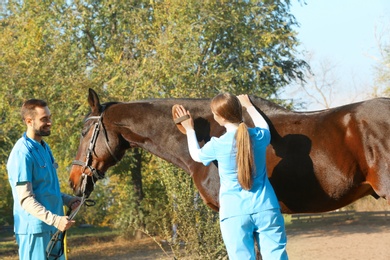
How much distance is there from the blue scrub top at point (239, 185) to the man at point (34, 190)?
1.12 meters

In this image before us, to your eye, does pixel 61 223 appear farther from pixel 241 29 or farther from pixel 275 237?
pixel 241 29

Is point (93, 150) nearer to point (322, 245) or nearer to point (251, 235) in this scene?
point (251, 235)

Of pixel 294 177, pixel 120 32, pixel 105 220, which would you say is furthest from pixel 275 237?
pixel 105 220

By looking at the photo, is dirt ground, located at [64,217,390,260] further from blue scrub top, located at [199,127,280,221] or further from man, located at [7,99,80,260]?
blue scrub top, located at [199,127,280,221]

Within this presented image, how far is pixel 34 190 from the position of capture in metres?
4.42

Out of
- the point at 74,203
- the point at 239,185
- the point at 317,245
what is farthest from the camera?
the point at 317,245

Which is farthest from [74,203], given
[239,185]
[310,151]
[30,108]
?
[310,151]

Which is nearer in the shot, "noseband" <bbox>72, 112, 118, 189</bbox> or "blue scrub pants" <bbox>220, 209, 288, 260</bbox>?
"blue scrub pants" <bbox>220, 209, 288, 260</bbox>

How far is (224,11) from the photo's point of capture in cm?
1752

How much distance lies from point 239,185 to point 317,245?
13529 millimetres

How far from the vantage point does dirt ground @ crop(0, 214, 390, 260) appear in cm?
1453

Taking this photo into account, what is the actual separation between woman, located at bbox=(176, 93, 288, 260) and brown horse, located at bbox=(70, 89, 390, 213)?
962 millimetres

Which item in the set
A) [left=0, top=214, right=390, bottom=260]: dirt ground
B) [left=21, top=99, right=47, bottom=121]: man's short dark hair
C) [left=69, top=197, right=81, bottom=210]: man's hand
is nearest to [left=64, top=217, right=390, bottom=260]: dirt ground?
[left=0, top=214, right=390, bottom=260]: dirt ground

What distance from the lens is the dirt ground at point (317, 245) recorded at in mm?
14531
